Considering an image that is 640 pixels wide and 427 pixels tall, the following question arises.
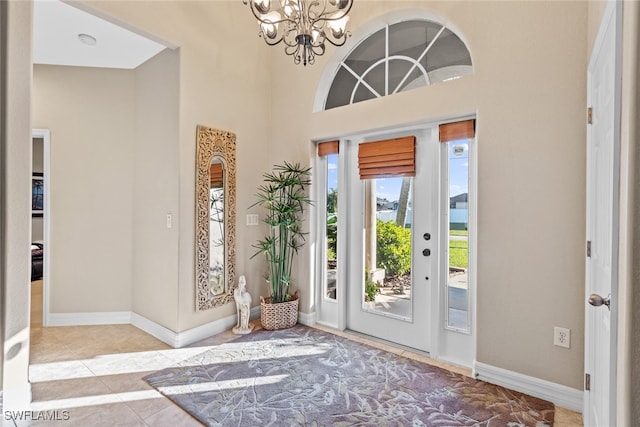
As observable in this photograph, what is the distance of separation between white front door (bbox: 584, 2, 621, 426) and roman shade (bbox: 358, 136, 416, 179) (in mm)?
1235

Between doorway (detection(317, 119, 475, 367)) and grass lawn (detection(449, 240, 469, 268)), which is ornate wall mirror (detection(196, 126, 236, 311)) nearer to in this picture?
doorway (detection(317, 119, 475, 367))

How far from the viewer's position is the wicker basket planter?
127 inches

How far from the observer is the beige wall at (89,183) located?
3.36m

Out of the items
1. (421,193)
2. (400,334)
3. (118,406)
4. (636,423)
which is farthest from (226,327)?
(636,423)

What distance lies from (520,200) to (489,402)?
135 centimetres

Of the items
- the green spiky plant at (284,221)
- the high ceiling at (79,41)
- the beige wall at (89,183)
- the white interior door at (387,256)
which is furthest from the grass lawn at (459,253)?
the beige wall at (89,183)

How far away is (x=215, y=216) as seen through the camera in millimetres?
3184

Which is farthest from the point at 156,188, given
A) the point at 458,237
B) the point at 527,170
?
the point at 527,170

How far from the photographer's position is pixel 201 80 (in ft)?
9.85

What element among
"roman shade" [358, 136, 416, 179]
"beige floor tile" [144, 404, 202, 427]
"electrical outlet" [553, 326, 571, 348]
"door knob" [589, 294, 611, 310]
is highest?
"roman shade" [358, 136, 416, 179]

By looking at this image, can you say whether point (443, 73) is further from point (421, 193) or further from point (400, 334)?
point (400, 334)

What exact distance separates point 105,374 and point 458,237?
9.63 feet

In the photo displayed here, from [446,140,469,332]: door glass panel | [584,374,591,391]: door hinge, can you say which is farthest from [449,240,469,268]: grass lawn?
[584,374,591,391]: door hinge

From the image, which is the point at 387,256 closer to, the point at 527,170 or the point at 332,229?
the point at 332,229
